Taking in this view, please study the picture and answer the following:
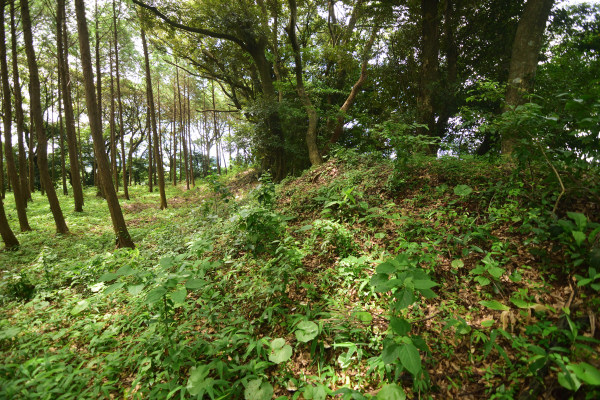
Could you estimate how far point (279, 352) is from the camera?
1.96m

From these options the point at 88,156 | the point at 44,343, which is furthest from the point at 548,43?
the point at 88,156

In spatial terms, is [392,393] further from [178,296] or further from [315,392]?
[178,296]

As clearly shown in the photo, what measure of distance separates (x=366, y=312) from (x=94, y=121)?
7622 millimetres

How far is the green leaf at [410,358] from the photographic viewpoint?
4.84ft

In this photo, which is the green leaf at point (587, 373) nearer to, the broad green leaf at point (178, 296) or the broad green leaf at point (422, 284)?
the broad green leaf at point (422, 284)

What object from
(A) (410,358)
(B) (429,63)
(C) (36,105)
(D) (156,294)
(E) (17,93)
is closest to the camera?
(A) (410,358)

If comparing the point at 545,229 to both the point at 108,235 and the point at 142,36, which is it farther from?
the point at 142,36

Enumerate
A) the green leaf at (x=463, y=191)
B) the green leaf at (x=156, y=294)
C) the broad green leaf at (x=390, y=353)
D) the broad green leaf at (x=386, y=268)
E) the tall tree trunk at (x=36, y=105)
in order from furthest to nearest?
the tall tree trunk at (x=36, y=105) → the green leaf at (x=463, y=191) → the green leaf at (x=156, y=294) → the broad green leaf at (x=386, y=268) → the broad green leaf at (x=390, y=353)

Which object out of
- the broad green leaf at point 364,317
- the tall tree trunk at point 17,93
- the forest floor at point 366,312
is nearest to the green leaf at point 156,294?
the forest floor at point 366,312

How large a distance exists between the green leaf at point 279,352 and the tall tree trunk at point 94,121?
6518 millimetres

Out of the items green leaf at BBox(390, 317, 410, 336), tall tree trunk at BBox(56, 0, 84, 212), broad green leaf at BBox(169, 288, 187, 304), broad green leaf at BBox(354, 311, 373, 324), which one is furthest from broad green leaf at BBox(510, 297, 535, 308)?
tall tree trunk at BBox(56, 0, 84, 212)

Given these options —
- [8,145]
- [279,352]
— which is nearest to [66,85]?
[8,145]

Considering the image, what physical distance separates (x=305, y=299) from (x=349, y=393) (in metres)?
1.13

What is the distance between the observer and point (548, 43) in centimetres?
773
